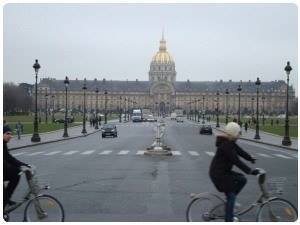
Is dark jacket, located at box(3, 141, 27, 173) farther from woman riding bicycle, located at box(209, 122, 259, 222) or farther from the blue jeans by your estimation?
the blue jeans

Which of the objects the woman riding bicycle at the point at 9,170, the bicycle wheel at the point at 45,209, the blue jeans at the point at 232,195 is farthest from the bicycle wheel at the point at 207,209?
the woman riding bicycle at the point at 9,170

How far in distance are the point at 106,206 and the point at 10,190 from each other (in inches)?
109

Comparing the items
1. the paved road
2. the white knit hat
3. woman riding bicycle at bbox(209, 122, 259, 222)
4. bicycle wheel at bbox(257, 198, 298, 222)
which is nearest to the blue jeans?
woman riding bicycle at bbox(209, 122, 259, 222)

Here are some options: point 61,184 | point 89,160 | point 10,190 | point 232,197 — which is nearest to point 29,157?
point 89,160

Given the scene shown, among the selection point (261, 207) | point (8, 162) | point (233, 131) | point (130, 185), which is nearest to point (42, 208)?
point (8, 162)

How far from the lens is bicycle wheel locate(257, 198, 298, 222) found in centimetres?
827

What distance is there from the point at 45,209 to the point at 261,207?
318cm

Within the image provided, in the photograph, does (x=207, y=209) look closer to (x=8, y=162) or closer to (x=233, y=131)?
(x=233, y=131)

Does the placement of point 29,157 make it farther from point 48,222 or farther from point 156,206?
point 48,222

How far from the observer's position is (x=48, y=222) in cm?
855

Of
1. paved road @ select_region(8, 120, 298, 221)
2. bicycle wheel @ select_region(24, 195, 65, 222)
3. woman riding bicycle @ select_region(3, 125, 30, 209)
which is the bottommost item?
paved road @ select_region(8, 120, 298, 221)

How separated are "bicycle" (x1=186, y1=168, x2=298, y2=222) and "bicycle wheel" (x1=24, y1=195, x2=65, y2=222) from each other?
1951 mm

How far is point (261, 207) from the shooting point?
8.37m

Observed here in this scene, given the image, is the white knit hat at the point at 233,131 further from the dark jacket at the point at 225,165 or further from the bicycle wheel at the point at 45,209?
the bicycle wheel at the point at 45,209
